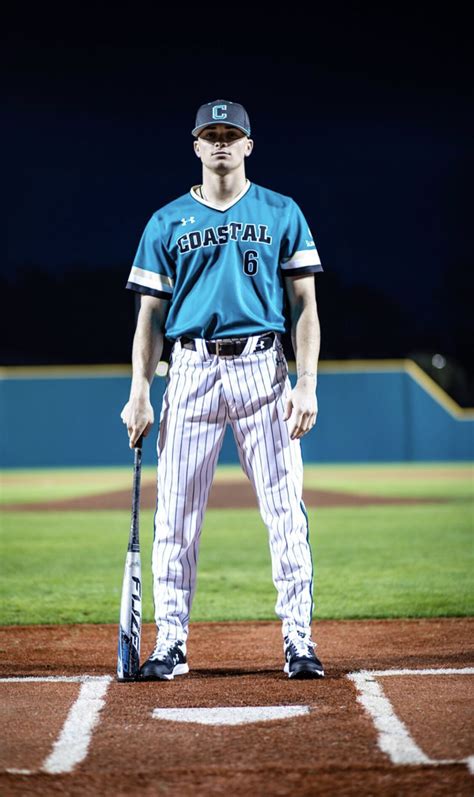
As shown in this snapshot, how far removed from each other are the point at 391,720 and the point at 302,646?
649mm

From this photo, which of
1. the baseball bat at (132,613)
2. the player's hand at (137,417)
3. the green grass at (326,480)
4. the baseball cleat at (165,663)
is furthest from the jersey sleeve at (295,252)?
the green grass at (326,480)

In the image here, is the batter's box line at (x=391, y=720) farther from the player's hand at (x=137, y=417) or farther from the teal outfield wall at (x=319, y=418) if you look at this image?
the teal outfield wall at (x=319, y=418)

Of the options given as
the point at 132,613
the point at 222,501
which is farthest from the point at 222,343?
the point at 222,501

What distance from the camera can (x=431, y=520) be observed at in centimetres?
993

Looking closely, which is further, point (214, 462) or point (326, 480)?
point (326, 480)

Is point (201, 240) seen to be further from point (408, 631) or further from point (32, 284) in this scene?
point (32, 284)

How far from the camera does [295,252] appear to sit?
338 cm

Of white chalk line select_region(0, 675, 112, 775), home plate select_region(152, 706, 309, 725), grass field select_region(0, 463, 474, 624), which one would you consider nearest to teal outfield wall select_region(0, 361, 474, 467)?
grass field select_region(0, 463, 474, 624)

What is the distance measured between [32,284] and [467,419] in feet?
58.1

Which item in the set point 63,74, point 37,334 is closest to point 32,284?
point 37,334

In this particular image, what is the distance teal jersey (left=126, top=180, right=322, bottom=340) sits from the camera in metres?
3.29

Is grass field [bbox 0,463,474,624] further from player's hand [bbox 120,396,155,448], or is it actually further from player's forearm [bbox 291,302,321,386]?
player's forearm [bbox 291,302,321,386]

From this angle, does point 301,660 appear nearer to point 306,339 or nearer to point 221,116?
point 306,339

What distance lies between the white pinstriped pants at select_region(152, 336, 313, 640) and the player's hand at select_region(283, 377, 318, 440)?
0.16 feet
